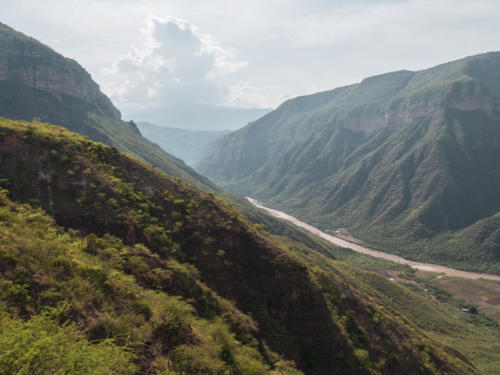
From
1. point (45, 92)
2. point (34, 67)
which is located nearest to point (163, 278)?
point (45, 92)

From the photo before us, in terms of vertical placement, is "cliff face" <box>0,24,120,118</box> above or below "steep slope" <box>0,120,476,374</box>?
above

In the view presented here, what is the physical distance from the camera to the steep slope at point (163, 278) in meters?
14.0

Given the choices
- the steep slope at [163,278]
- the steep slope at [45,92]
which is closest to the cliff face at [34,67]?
the steep slope at [45,92]

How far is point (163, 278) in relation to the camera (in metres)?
21.6

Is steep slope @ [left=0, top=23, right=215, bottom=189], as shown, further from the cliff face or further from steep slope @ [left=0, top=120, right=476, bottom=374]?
steep slope @ [left=0, top=120, right=476, bottom=374]

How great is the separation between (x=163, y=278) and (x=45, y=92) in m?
208

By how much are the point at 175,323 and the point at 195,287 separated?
701cm

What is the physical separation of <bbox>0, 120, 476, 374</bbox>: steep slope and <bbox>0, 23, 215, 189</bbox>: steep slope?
134 metres

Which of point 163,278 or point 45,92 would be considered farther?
point 45,92

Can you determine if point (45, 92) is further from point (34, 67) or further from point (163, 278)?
point (163, 278)

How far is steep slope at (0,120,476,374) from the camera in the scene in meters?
14.0

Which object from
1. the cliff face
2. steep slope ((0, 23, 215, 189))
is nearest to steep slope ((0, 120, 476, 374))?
steep slope ((0, 23, 215, 189))

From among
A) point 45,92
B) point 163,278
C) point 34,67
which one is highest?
point 34,67

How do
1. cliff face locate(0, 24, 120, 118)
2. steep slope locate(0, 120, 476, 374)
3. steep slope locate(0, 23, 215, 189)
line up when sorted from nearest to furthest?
1. steep slope locate(0, 120, 476, 374)
2. steep slope locate(0, 23, 215, 189)
3. cliff face locate(0, 24, 120, 118)
